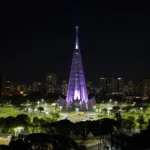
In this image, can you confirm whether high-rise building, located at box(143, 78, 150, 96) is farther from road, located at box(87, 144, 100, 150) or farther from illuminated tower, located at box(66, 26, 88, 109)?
road, located at box(87, 144, 100, 150)

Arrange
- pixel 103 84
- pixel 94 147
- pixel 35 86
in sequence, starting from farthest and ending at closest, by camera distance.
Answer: pixel 35 86, pixel 103 84, pixel 94 147

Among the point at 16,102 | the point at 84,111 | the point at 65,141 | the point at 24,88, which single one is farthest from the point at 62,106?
the point at 24,88

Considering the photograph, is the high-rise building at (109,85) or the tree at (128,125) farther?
the high-rise building at (109,85)

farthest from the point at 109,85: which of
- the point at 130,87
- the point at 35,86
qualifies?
the point at 35,86

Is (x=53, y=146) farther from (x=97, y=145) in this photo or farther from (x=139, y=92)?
(x=139, y=92)

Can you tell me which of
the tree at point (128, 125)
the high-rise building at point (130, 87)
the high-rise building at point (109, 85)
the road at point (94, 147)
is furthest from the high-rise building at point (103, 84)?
the road at point (94, 147)

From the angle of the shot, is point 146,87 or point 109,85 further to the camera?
point 109,85

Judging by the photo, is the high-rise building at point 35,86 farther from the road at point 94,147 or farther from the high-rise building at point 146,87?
the road at point 94,147

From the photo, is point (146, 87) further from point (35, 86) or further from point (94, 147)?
point (94, 147)
